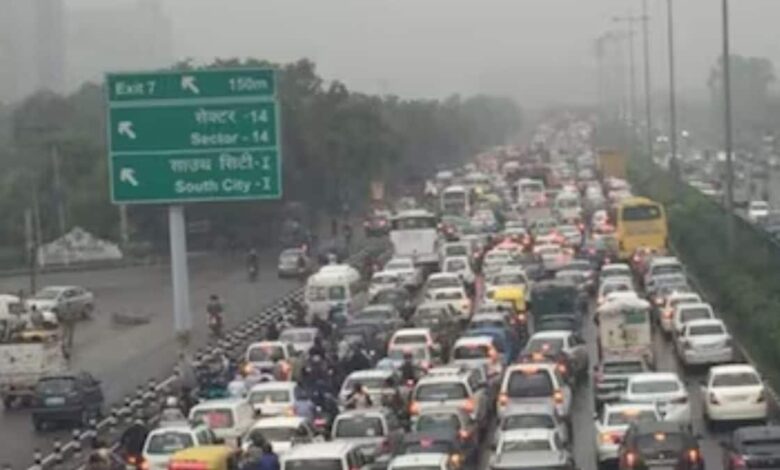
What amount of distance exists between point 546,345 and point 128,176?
24.4 ft

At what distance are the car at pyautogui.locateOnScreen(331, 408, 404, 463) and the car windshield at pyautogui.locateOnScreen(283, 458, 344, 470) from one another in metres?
2.90

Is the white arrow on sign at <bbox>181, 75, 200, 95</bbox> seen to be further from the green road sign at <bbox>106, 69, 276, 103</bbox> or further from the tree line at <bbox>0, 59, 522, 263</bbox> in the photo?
the tree line at <bbox>0, 59, 522, 263</bbox>

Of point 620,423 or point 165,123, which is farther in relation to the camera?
point 165,123

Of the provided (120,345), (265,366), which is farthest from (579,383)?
(120,345)

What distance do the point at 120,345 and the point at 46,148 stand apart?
28930mm

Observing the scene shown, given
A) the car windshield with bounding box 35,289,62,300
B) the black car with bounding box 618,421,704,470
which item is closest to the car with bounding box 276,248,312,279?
the car windshield with bounding box 35,289,62,300

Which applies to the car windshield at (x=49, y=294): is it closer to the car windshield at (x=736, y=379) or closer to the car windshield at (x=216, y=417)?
the car windshield at (x=216, y=417)

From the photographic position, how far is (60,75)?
11594 cm

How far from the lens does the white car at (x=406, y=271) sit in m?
49.7

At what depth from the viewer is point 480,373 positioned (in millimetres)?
28344

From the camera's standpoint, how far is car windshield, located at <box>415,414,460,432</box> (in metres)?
23.7

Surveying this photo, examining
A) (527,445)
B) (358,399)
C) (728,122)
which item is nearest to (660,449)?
(527,445)

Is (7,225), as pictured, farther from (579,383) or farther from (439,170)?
(439,170)

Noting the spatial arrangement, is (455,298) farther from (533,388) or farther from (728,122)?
(533,388)
